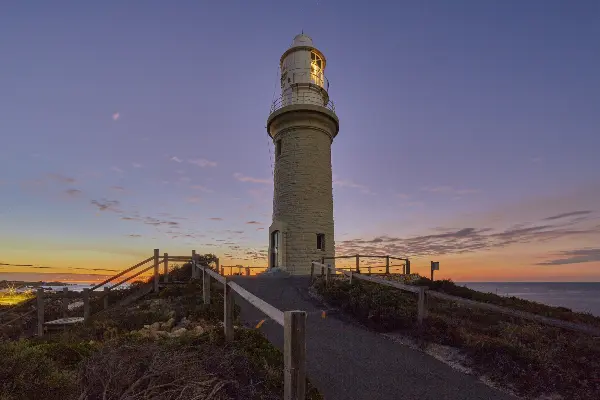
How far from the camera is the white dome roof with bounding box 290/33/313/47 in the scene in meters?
22.9

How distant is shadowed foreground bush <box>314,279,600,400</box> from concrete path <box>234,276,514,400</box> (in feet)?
1.67

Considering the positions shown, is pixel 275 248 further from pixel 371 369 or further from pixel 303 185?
pixel 371 369

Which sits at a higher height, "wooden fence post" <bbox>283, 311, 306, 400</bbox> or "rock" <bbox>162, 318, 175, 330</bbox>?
"wooden fence post" <bbox>283, 311, 306, 400</bbox>

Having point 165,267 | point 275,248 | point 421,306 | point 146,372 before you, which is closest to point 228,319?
point 146,372

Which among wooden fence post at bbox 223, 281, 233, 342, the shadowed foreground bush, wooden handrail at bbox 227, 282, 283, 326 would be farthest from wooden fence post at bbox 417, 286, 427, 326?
wooden handrail at bbox 227, 282, 283, 326

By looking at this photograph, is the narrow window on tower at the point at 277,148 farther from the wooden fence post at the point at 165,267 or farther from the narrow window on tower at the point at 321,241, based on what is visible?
the wooden fence post at the point at 165,267

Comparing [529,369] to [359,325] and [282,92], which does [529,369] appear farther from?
[282,92]

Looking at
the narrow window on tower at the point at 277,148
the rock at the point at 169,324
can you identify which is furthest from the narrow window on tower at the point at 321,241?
the rock at the point at 169,324

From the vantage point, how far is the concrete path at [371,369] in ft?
16.4

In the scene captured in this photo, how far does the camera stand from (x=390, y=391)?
502cm

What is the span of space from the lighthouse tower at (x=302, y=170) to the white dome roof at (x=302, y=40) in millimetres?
366

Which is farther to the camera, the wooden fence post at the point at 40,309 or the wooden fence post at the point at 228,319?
the wooden fence post at the point at 40,309

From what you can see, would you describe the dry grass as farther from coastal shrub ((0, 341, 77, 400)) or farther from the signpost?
the signpost

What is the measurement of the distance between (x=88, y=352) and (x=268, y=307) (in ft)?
11.9
